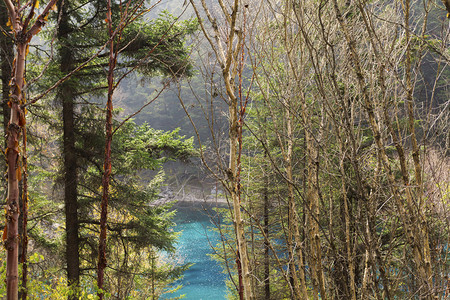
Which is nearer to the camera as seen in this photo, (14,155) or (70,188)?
(14,155)

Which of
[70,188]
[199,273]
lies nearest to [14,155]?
[70,188]

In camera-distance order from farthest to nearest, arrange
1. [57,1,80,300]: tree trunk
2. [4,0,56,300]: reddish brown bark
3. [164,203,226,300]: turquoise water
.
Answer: [164,203,226,300]: turquoise water → [57,1,80,300]: tree trunk → [4,0,56,300]: reddish brown bark

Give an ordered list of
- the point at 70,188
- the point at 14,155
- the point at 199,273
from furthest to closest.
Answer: the point at 199,273
the point at 70,188
the point at 14,155

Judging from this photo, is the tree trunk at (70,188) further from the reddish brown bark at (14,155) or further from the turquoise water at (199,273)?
the turquoise water at (199,273)

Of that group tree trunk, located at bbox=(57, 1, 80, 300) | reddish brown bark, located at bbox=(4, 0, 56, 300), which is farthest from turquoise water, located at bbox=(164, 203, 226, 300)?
reddish brown bark, located at bbox=(4, 0, 56, 300)

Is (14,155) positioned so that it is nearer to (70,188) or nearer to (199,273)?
(70,188)

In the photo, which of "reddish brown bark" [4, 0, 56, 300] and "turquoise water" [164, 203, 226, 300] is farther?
"turquoise water" [164, 203, 226, 300]

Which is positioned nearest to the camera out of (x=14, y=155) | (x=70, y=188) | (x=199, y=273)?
(x=14, y=155)

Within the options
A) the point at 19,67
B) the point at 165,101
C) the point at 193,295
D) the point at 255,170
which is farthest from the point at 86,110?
the point at 165,101

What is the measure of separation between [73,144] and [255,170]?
15.0 ft

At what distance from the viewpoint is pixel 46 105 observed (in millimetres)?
5816

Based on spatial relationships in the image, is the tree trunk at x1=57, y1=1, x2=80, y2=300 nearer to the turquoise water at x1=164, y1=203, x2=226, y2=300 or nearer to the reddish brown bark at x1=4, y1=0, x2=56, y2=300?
the reddish brown bark at x1=4, y1=0, x2=56, y2=300

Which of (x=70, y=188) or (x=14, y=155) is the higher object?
(x=70, y=188)

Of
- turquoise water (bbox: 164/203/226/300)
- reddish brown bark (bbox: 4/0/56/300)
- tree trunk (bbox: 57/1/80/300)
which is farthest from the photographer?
turquoise water (bbox: 164/203/226/300)
